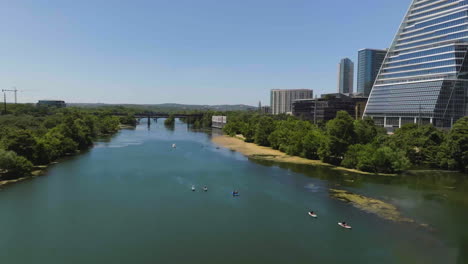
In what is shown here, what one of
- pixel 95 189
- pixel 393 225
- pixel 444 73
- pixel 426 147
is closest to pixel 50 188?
pixel 95 189

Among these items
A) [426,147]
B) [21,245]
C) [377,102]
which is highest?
[377,102]

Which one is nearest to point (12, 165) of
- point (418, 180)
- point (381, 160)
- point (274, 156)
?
point (274, 156)

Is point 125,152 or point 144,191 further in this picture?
point 125,152

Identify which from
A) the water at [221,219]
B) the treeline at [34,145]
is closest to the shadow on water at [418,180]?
the water at [221,219]

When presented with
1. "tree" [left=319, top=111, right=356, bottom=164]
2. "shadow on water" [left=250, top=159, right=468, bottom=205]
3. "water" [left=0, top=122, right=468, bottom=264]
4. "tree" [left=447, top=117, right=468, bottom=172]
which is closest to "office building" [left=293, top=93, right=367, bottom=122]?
"tree" [left=319, top=111, right=356, bottom=164]

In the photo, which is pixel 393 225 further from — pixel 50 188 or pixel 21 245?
pixel 50 188

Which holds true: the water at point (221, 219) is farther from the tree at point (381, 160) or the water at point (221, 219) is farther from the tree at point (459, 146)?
the tree at point (459, 146)
